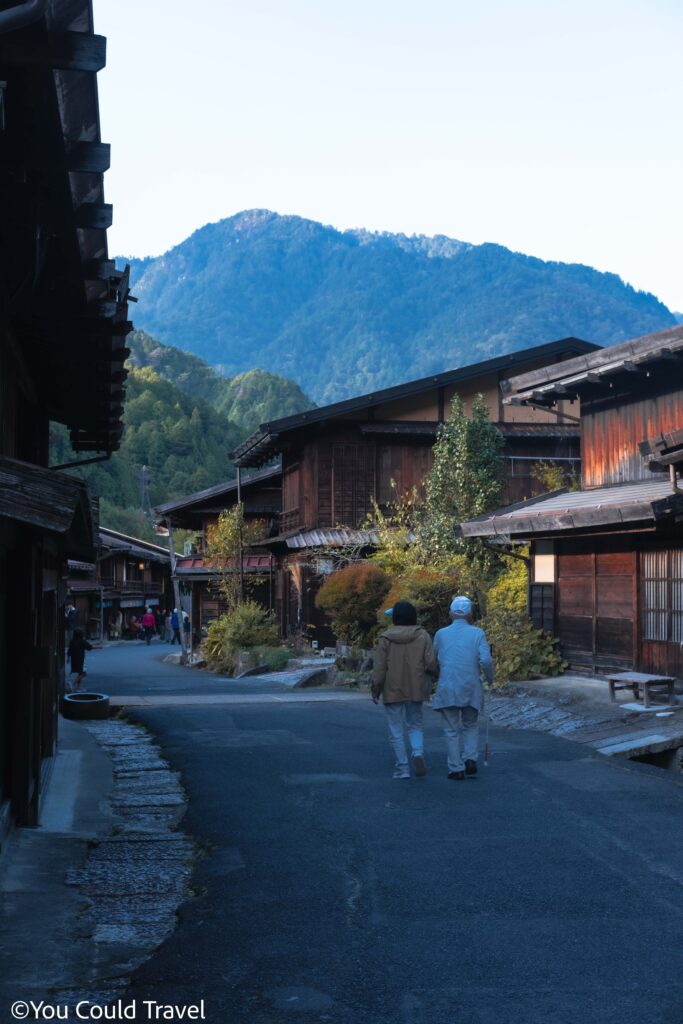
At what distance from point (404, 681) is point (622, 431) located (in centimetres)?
1114

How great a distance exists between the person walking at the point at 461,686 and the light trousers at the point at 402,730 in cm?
28

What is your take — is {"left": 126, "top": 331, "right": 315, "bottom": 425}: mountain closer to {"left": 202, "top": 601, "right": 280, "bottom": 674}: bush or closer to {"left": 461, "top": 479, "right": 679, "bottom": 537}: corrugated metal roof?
{"left": 202, "top": 601, "right": 280, "bottom": 674}: bush

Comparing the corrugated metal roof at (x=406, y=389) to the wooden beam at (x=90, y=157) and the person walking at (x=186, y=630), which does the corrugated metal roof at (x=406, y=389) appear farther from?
the wooden beam at (x=90, y=157)

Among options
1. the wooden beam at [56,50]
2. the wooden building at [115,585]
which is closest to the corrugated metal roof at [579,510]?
the wooden beam at [56,50]

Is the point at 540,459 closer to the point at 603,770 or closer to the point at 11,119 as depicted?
Answer: the point at 603,770

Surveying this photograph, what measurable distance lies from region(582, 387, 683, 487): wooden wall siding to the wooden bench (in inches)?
198

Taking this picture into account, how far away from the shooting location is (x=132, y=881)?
698cm

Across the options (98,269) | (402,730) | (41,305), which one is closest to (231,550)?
(402,730)

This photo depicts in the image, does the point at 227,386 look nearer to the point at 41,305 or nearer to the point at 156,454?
the point at 156,454

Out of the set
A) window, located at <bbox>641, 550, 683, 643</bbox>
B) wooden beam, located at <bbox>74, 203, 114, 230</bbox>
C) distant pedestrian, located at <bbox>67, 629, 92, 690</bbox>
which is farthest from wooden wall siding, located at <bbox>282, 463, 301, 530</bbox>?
wooden beam, located at <bbox>74, 203, 114, 230</bbox>

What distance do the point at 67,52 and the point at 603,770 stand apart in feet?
30.4

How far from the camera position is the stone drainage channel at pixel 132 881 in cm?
523

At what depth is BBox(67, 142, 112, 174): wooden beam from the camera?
5031 mm

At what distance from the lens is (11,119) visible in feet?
16.1
